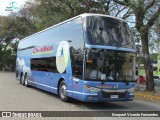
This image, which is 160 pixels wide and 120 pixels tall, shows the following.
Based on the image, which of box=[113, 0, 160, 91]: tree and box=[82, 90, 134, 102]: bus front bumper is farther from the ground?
box=[113, 0, 160, 91]: tree

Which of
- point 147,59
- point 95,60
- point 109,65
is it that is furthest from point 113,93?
point 147,59

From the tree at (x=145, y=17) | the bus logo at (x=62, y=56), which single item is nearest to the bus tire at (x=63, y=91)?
the bus logo at (x=62, y=56)

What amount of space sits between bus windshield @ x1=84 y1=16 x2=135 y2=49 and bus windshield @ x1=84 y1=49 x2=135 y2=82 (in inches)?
15.6

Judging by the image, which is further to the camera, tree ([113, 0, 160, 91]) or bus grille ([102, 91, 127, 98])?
tree ([113, 0, 160, 91])

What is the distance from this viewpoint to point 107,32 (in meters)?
14.0

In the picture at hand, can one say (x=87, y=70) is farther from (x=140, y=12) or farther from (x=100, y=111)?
(x=140, y=12)

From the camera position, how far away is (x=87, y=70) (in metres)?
13.2

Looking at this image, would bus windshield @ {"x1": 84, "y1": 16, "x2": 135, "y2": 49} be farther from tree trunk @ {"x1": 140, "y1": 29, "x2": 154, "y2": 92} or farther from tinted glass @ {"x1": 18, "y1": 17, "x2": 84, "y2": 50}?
tree trunk @ {"x1": 140, "y1": 29, "x2": 154, "y2": 92}

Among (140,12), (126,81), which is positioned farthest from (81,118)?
(140,12)

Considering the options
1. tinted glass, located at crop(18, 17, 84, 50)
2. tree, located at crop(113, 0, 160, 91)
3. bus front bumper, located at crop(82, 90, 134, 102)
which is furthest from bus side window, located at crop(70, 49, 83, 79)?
tree, located at crop(113, 0, 160, 91)

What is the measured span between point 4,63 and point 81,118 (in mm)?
59920

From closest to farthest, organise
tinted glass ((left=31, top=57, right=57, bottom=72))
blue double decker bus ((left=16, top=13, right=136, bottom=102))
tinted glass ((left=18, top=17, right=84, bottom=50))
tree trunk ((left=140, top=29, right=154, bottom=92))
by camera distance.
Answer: blue double decker bus ((left=16, top=13, right=136, bottom=102)), tinted glass ((left=18, top=17, right=84, bottom=50)), tinted glass ((left=31, top=57, right=57, bottom=72)), tree trunk ((left=140, top=29, right=154, bottom=92))

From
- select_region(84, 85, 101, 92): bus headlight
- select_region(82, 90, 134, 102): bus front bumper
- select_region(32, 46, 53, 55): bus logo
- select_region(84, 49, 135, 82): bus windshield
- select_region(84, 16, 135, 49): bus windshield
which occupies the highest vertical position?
select_region(84, 16, 135, 49): bus windshield

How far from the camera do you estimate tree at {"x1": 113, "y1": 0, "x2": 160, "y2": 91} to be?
725 inches
